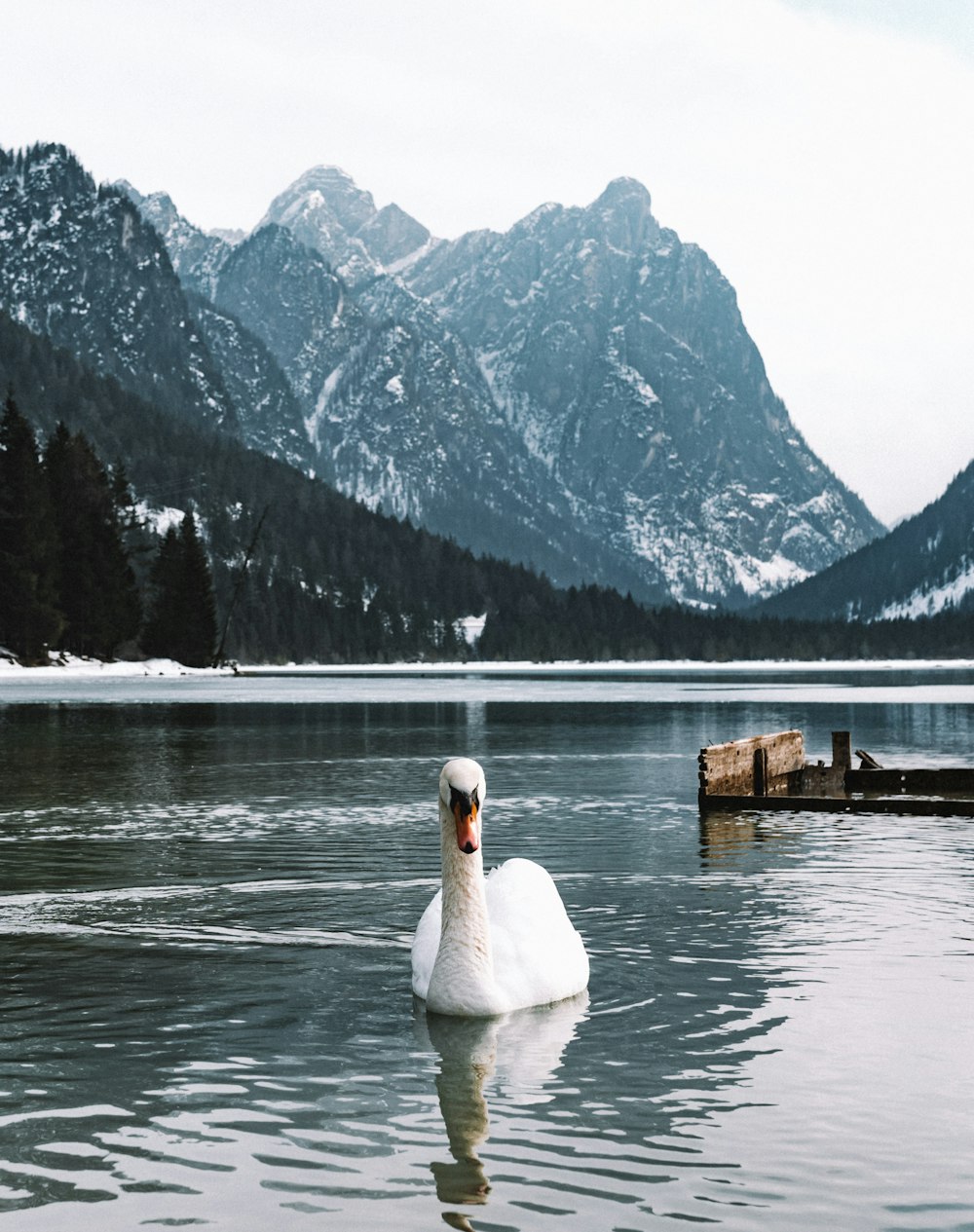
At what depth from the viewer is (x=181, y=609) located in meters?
180

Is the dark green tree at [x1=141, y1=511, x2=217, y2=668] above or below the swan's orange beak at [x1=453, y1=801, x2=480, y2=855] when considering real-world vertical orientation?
above

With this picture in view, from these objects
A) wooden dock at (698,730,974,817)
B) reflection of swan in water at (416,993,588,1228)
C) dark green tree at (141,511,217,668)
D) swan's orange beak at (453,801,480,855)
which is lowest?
reflection of swan in water at (416,993,588,1228)

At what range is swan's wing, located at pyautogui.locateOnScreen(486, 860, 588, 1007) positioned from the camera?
15117 millimetres

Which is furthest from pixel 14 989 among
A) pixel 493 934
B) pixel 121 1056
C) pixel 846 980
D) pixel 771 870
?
pixel 771 870

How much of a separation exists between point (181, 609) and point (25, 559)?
1516 inches

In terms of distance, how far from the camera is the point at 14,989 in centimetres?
1669

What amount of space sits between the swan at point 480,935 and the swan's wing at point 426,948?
0.01 meters

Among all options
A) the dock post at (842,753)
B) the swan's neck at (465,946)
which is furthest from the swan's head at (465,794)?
the dock post at (842,753)

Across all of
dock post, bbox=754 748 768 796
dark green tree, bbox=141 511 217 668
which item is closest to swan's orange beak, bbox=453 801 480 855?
dock post, bbox=754 748 768 796

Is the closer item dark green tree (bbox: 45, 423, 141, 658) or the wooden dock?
the wooden dock

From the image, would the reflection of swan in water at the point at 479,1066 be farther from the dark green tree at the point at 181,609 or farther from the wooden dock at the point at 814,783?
the dark green tree at the point at 181,609

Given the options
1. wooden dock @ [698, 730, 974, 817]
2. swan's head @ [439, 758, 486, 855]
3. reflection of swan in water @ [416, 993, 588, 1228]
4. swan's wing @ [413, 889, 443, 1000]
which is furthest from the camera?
wooden dock @ [698, 730, 974, 817]

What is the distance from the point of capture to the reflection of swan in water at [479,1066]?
10727 mm

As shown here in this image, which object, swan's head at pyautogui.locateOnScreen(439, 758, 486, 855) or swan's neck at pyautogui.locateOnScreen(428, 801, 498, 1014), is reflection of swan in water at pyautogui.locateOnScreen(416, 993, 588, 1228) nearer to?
swan's neck at pyautogui.locateOnScreen(428, 801, 498, 1014)
